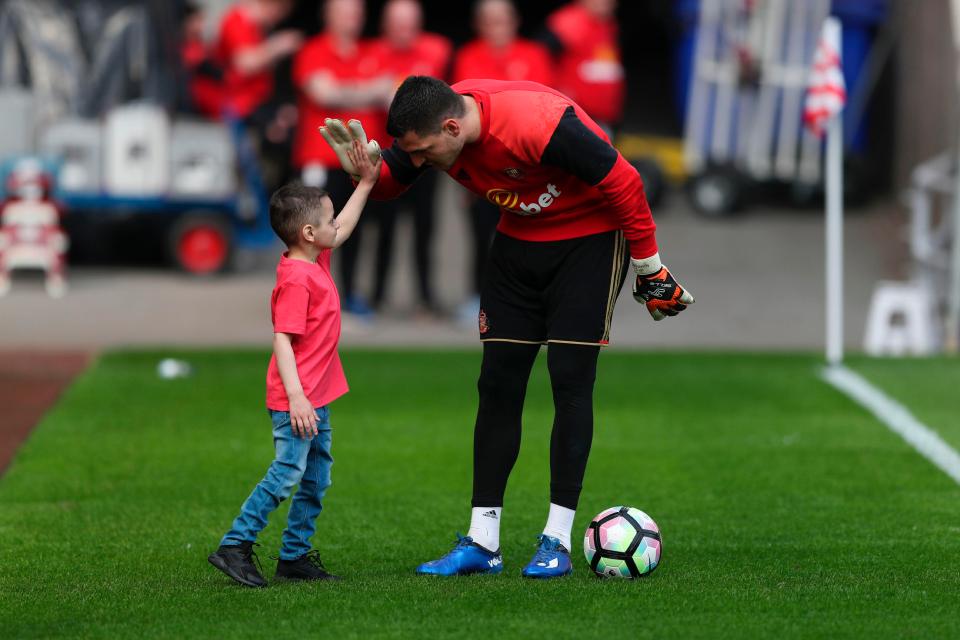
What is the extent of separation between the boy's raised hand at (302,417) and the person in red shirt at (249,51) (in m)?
8.26

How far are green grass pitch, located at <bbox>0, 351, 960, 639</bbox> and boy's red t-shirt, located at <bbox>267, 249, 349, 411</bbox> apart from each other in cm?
68

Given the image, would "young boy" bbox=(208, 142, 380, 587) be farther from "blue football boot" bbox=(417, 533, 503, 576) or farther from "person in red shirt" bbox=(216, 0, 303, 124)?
"person in red shirt" bbox=(216, 0, 303, 124)

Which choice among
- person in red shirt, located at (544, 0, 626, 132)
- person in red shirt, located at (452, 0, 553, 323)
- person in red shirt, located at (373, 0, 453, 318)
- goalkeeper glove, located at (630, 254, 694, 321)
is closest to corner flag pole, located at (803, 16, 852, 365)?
person in red shirt, located at (544, 0, 626, 132)

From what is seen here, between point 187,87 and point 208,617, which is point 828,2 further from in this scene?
point 208,617

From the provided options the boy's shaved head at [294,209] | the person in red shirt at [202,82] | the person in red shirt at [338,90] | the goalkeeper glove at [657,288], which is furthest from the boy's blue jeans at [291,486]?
the person in red shirt at [202,82]

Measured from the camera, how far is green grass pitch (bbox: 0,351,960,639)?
504 centimetres

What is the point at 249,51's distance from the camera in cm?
1370

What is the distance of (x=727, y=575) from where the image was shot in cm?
559

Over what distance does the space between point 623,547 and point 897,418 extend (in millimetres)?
4073

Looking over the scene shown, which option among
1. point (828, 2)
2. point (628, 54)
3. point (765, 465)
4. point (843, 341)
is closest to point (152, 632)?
point (765, 465)

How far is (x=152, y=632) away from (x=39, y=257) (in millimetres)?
9407

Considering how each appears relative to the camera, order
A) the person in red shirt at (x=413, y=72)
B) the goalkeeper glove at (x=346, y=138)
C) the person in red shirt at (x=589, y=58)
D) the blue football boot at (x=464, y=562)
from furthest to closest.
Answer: the person in red shirt at (x=589, y=58)
the person in red shirt at (x=413, y=72)
the blue football boot at (x=464, y=562)
the goalkeeper glove at (x=346, y=138)

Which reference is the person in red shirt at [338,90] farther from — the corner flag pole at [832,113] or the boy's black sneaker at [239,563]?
the boy's black sneaker at [239,563]

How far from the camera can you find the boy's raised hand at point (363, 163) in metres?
5.60
